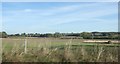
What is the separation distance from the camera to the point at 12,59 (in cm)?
1084

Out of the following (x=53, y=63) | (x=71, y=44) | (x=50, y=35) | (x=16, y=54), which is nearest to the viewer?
(x=53, y=63)

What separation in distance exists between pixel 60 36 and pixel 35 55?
3.73 meters

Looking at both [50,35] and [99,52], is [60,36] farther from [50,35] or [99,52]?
[99,52]

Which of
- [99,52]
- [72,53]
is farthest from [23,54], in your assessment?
[99,52]

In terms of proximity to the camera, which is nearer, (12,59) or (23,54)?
(12,59)

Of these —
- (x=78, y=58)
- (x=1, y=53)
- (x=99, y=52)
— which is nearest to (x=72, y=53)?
(x=78, y=58)

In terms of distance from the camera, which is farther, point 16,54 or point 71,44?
point 71,44

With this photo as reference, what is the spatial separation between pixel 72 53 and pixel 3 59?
2.76m

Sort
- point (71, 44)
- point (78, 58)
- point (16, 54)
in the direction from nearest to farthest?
point (78, 58), point (16, 54), point (71, 44)

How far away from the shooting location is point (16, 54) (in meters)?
11.8

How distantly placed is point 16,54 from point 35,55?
2.66 ft

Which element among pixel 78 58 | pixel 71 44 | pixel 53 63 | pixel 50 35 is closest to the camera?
pixel 53 63

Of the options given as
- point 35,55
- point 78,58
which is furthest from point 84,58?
point 35,55

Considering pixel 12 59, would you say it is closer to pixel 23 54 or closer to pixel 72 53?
pixel 23 54
